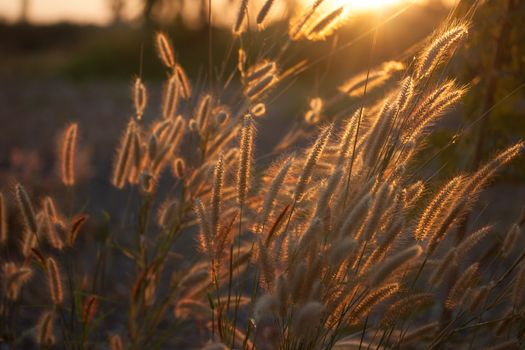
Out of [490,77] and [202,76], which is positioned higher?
[490,77]

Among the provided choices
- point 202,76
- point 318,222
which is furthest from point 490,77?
point 202,76

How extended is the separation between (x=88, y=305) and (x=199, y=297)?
41cm

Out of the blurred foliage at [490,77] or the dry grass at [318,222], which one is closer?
the dry grass at [318,222]

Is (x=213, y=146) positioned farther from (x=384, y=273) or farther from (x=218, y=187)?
(x=384, y=273)

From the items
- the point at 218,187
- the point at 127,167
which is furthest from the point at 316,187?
the point at 127,167

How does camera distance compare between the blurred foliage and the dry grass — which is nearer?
the dry grass

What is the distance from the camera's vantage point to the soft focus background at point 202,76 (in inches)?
110

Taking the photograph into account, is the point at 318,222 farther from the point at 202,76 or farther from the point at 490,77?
→ the point at 202,76

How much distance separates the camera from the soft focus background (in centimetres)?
279

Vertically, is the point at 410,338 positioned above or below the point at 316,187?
below

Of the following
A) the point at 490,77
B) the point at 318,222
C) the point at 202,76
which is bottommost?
the point at 202,76

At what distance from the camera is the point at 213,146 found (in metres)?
2.33

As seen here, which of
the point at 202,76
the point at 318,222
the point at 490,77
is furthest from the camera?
the point at 202,76

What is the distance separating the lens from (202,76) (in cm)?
1169
